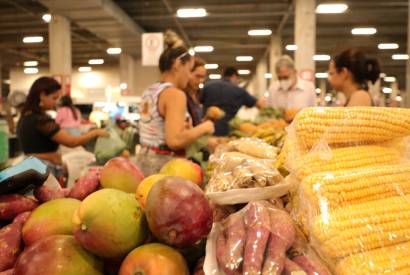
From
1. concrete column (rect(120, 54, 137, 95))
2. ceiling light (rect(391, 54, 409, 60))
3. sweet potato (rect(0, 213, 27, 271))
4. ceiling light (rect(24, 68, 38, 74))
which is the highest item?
ceiling light (rect(391, 54, 409, 60))

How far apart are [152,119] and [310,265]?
2.18 meters

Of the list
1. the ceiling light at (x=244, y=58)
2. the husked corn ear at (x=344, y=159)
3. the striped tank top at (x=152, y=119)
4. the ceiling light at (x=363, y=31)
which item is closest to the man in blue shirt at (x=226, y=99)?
the striped tank top at (x=152, y=119)

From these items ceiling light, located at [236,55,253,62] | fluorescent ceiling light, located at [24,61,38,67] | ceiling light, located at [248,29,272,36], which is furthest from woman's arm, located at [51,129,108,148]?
fluorescent ceiling light, located at [24,61,38,67]

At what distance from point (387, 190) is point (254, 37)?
1772 centimetres

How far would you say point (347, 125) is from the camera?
118 cm

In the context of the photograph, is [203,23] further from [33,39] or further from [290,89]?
[290,89]

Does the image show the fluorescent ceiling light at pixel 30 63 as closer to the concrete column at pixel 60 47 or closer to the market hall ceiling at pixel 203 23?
the market hall ceiling at pixel 203 23

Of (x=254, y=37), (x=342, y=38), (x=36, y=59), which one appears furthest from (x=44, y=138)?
(x=36, y=59)

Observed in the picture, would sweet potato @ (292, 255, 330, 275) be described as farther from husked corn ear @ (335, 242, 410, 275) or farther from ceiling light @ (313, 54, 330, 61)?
ceiling light @ (313, 54, 330, 61)

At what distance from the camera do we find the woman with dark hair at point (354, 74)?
11.8 ft

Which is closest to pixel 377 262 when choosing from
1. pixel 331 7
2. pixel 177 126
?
pixel 177 126

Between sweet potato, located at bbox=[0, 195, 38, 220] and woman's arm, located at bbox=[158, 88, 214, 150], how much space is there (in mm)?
1572

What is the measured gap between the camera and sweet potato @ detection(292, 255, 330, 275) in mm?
877

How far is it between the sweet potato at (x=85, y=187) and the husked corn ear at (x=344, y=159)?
0.61m
